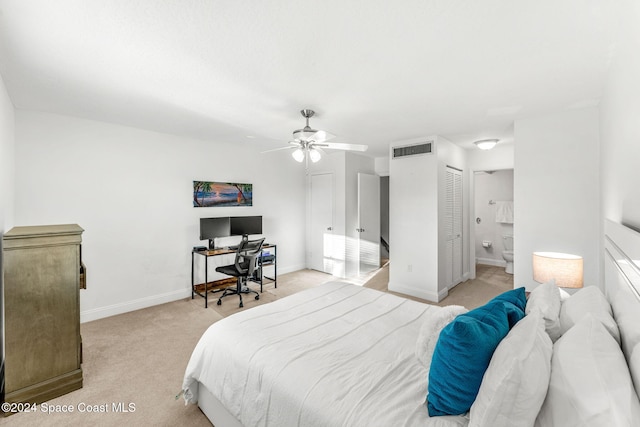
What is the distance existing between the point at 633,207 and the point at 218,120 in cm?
359

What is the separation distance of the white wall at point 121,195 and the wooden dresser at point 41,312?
127 centimetres

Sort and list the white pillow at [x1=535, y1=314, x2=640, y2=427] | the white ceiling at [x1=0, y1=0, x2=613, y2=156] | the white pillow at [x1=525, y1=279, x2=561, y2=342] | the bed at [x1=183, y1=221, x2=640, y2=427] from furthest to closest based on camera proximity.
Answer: the white ceiling at [x1=0, y1=0, x2=613, y2=156], the white pillow at [x1=525, y1=279, x2=561, y2=342], the bed at [x1=183, y1=221, x2=640, y2=427], the white pillow at [x1=535, y1=314, x2=640, y2=427]

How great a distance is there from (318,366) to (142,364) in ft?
6.45

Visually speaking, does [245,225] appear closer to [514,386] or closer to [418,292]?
[418,292]

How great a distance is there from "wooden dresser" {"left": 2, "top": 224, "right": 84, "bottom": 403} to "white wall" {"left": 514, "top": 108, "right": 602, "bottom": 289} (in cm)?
434

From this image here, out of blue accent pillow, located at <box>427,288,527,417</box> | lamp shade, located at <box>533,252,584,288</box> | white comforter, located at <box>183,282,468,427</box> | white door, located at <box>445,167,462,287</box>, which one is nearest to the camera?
blue accent pillow, located at <box>427,288,527,417</box>

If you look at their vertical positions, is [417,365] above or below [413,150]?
below

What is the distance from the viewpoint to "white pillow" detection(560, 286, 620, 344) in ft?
3.69

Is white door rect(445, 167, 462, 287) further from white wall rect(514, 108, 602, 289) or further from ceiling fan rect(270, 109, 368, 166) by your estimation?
ceiling fan rect(270, 109, 368, 166)

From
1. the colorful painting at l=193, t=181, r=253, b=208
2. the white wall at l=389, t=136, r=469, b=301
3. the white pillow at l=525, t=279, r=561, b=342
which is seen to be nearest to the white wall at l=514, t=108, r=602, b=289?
the white wall at l=389, t=136, r=469, b=301

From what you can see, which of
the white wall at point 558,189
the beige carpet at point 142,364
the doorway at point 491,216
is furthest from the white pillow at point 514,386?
the doorway at point 491,216

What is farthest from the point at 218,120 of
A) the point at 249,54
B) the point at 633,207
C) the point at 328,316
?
the point at 633,207

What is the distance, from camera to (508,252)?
210 inches

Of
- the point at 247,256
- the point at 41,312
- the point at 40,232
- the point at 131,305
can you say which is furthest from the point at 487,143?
the point at 131,305
